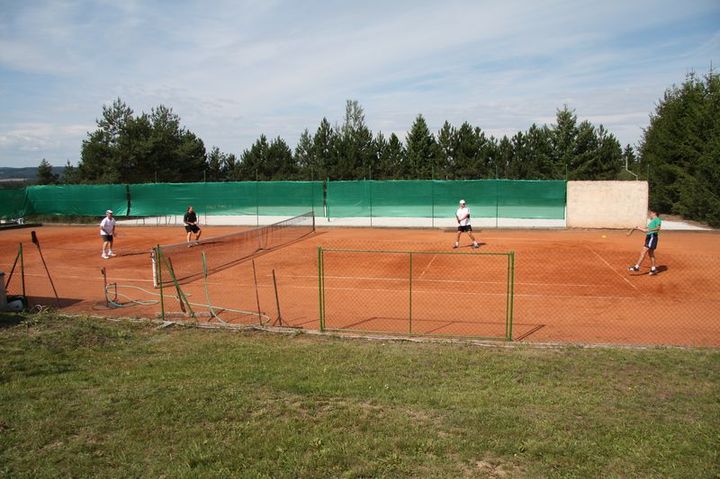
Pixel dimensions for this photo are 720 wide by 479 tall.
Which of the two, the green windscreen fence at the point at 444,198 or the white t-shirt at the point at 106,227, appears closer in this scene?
the white t-shirt at the point at 106,227

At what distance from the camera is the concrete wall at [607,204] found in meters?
27.4

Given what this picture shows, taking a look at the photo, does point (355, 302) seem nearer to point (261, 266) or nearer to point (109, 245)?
point (261, 266)

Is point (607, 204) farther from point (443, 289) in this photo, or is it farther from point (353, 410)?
point (353, 410)

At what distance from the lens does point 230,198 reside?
116ft

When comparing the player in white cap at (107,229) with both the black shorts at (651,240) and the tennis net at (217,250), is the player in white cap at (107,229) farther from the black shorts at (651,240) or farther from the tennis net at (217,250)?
the black shorts at (651,240)

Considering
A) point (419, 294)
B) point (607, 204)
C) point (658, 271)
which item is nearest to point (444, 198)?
point (607, 204)

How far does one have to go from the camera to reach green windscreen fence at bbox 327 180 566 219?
98.1ft

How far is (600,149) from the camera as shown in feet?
157

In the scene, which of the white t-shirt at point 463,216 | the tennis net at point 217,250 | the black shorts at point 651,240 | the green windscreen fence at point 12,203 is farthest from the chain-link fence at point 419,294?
the green windscreen fence at point 12,203

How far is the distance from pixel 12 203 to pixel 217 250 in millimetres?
24236

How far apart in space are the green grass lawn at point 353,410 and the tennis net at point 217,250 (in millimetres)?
6506

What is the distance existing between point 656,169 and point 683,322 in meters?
26.7

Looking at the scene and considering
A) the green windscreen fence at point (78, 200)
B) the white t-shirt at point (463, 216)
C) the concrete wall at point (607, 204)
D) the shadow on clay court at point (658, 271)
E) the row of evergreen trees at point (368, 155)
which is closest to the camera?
the shadow on clay court at point (658, 271)

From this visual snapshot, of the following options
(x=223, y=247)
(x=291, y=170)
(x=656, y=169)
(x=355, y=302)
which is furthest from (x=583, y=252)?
(x=291, y=170)
